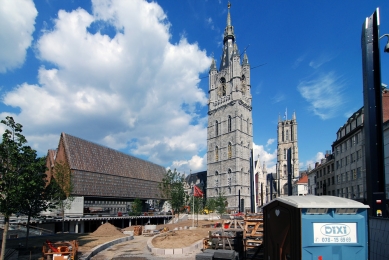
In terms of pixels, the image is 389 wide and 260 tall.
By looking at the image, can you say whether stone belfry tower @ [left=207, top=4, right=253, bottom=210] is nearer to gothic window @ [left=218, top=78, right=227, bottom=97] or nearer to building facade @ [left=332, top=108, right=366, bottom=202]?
gothic window @ [left=218, top=78, right=227, bottom=97]

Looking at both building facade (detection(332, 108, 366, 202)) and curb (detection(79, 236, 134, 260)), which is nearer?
curb (detection(79, 236, 134, 260))

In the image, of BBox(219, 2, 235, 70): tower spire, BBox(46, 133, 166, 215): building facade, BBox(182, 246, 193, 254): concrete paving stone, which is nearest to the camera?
BBox(182, 246, 193, 254): concrete paving stone

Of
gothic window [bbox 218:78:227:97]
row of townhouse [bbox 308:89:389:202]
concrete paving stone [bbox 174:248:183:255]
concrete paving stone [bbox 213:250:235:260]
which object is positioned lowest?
concrete paving stone [bbox 174:248:183:255]

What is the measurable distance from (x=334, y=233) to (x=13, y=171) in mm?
17886

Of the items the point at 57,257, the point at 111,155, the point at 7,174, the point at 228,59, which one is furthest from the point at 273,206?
the point at 228,59

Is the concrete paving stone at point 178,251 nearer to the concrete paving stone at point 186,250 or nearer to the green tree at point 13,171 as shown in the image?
the concrete paving stone at point 186,250

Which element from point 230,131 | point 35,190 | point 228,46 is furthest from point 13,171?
point 228,46

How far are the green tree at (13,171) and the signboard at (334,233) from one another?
53.0 feet

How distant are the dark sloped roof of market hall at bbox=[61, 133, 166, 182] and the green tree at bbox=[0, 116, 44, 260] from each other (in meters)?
36.4

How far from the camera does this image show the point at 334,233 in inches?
348

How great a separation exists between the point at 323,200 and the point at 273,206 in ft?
7.85

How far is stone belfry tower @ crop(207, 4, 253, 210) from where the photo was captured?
294 feet

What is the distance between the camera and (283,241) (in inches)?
393

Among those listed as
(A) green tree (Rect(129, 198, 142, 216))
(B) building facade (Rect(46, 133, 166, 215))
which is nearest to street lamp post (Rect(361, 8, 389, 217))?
(B) building facade (Rect(46, 133, 166, 215))
